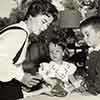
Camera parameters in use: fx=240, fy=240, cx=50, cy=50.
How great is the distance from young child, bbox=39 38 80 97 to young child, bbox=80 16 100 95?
11cm

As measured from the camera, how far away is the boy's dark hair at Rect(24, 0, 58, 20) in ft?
5.47

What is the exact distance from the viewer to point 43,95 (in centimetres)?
176

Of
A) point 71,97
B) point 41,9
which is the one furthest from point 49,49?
point 71,97

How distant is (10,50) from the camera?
1653mm

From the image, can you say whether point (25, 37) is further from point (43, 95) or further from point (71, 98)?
point (71, 98)

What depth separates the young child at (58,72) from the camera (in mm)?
1732

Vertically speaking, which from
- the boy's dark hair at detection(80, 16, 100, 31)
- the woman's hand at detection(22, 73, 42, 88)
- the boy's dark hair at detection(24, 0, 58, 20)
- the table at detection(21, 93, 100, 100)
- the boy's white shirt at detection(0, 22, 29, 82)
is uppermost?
the boy's dark hair at detection(24, 0, 58, 20)

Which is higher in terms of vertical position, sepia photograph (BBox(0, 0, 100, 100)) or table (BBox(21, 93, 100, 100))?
sepia photograph (BBox(0, 0, 100, 100))

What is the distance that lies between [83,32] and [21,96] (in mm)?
645

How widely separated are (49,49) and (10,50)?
0.28 metres

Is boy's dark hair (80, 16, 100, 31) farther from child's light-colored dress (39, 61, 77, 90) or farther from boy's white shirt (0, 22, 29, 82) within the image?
boy's white shirt (0, 22, 29, 82)

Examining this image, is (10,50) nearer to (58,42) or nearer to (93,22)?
(58,42)

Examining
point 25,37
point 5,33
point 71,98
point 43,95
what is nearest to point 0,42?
point 5,33

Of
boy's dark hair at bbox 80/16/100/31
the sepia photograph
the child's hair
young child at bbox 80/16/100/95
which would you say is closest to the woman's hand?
the sepia photograph
